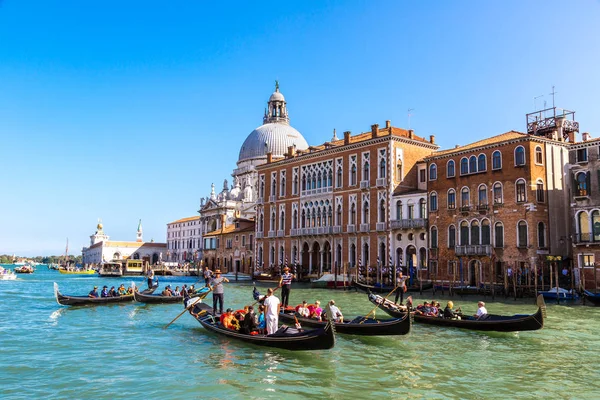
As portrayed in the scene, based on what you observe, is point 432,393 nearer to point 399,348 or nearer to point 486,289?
point 399,348

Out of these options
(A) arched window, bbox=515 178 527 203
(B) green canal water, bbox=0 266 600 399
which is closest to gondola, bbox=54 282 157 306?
(B) green canal water, bbox=0 266 600 399

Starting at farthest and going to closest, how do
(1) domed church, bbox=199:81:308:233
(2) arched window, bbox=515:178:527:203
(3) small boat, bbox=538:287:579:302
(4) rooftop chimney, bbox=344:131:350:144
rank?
(1) domed church, bbox=199:81:308:233 < (4) rooftop chimney, bbox=344:131:350:144 < (2) arched window, bbox=515:178:527:203 < (3) small boat, bbox=538:287:579:302

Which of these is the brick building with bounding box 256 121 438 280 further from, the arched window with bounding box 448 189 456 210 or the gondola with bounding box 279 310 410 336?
the gondola with bounding box 279 310 410 336

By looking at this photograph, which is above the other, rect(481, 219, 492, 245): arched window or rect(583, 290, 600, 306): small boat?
rect(481, 219, 492, 245): arched window

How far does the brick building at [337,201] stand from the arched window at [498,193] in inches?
273

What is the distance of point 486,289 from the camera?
23.9 m

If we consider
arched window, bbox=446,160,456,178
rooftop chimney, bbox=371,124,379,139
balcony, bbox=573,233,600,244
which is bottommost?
balcony, bbox=573,233,600,244

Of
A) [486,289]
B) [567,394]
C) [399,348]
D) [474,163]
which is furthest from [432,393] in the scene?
[474,163]

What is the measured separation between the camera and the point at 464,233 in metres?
26.4

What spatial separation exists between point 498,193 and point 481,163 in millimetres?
1648

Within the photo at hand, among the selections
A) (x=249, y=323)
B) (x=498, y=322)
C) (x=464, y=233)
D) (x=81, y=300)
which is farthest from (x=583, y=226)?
(x=81, y=300)

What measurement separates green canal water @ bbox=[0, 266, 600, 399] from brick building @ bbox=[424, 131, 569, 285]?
8785 millimetres

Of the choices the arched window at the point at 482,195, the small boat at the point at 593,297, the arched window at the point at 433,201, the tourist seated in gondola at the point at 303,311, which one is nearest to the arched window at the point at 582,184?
the arched window at the point at 482,195

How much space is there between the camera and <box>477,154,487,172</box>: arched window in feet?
83.7
